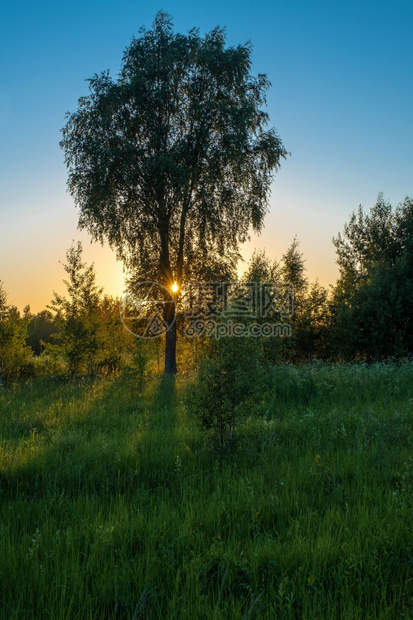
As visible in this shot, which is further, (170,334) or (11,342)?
(170,334)

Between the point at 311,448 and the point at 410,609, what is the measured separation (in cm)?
311

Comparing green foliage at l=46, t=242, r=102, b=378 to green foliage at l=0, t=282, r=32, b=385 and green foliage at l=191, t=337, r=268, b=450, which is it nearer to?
green foliage at l=0, t=282, r=32, b=385

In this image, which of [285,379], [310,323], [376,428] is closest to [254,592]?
[376,428]

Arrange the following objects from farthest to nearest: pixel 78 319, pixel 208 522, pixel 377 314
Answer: pixel 377 314
pixel 78 319
pixel 208 522

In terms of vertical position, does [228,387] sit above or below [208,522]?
above

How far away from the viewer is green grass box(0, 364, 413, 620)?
2693 millimetres

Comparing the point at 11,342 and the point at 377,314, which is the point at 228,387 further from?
the point at 377,314

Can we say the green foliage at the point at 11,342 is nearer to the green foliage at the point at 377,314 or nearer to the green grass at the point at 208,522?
the green grass at the point at 208,522

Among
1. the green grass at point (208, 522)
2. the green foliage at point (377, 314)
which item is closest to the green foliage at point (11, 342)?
the green grass at point (208, 522)

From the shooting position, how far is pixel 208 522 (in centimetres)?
365

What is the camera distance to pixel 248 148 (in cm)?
1792

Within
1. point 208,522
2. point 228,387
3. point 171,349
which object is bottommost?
point 208,522

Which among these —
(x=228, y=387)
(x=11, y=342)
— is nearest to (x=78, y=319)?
(x=11, y=342)

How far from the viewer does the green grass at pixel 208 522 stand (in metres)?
2.69
